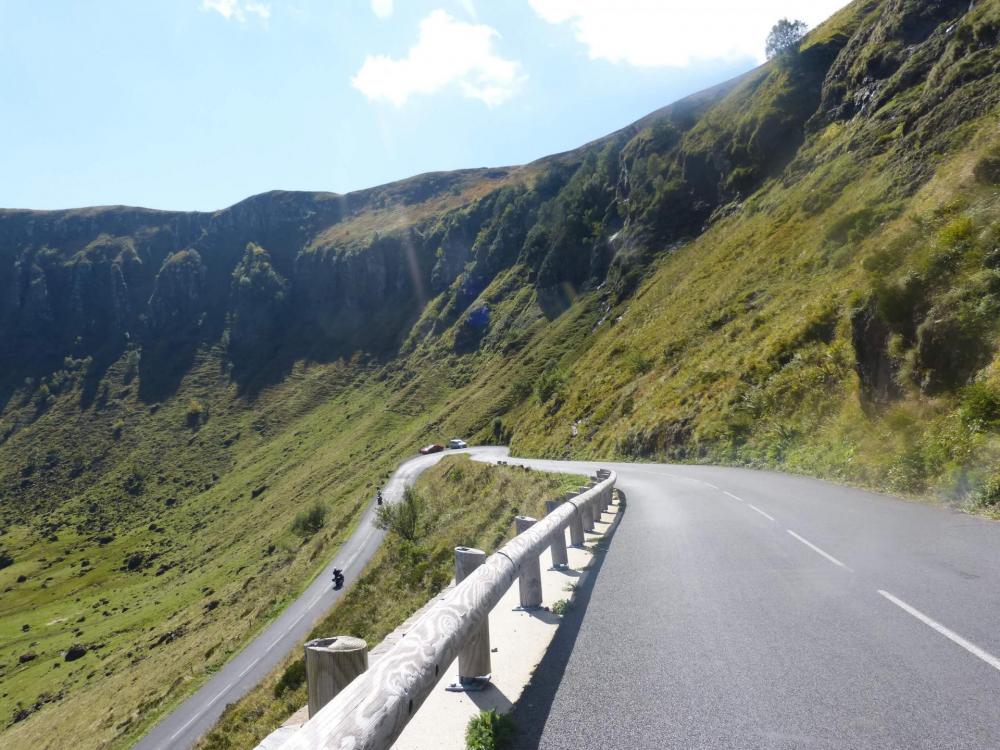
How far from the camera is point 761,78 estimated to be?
97.0 m

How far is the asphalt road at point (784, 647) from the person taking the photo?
3750 millimetres

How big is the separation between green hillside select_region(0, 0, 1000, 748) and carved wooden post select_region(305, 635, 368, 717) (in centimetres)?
1302

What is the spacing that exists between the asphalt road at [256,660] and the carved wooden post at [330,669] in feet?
83.4

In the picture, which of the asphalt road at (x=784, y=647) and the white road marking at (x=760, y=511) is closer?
the asphalt road at (x=784, y=647)

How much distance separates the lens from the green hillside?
1936 centimetres

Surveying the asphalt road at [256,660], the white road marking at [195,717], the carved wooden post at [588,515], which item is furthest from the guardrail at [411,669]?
the white road marking at [195,717]

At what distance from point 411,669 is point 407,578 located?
20.7 meters

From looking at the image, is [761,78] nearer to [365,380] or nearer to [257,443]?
[365,380]

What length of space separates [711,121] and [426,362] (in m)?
79.9

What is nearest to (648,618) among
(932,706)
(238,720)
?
(932,706)

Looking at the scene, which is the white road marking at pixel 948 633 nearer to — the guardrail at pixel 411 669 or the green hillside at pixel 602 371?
the guardrail at pixel 411 669

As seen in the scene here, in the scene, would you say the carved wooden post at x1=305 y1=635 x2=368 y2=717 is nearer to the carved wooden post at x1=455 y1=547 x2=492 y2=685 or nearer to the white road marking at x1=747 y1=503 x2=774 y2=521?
the carved wooden post at x1=455 y1=547 x2=492 y2=685

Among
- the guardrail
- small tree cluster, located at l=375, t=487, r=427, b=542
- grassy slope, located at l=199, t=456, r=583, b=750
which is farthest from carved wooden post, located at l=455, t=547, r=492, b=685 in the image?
small tree cluster, located at l=375, t=487, r=427, b=542

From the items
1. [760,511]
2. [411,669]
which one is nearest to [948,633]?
[411,669]
